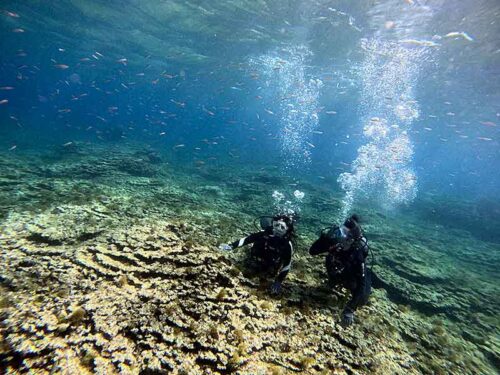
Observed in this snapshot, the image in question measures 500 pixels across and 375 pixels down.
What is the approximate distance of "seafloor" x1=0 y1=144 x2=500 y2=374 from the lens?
3.00 metres

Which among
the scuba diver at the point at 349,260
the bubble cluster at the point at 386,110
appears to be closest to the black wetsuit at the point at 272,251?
the scuba diver at the point at 349,260

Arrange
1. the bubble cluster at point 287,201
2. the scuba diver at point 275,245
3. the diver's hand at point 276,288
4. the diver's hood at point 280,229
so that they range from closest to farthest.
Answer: the diver's hand at point 276,288 < the scuba diver at point 275,245 < the diver's hood at point 280,229 < the bubble cluster at point 287,201

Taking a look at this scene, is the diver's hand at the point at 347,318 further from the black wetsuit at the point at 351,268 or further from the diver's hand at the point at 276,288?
the diver's hand at the point at 276,288

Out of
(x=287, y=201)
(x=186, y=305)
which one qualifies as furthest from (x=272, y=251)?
(x=287, y=201)

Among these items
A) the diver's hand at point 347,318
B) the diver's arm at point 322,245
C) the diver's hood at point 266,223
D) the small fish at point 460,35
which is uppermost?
the small fish at point 460,35

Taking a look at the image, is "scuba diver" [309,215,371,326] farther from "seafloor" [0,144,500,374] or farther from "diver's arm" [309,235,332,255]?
"seafloor" [0,144,500,374]

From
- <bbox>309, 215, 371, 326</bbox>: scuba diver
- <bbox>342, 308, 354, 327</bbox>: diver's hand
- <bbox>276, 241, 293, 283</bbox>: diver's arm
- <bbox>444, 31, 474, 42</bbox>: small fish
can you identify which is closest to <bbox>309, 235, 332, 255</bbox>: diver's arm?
<bbox>309, 215, 371, 326</bbox>: scuba diver

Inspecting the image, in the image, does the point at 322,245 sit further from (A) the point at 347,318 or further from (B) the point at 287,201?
(B) the point at 287,201

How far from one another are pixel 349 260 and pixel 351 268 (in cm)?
13

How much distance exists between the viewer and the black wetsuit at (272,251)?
4492 millimetres

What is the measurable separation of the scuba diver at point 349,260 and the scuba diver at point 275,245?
2.07ft

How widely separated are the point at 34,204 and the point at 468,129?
5357 cm

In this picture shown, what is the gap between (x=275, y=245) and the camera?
4.72 m

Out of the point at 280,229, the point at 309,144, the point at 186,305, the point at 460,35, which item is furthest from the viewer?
the point at 309,144
